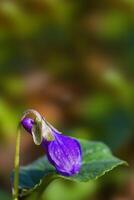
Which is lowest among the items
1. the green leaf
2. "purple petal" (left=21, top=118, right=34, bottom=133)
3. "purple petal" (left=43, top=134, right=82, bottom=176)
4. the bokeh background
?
the bokeh background

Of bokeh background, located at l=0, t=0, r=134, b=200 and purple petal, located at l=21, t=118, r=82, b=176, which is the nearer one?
purple petal, located at l=21, t=118, r=82, b=176

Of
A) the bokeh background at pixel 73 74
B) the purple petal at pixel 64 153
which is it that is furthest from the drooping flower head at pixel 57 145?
the bokeh background at pixel 73 74

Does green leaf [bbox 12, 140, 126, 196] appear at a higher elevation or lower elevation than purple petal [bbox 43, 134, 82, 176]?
lower

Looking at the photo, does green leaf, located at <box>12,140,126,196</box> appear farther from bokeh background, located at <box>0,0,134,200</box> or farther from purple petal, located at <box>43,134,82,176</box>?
bokeh background, located at <box>0,0,134,200</box>

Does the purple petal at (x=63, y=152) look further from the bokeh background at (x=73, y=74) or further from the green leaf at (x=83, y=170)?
the bokeh background at (x=73, y=74)

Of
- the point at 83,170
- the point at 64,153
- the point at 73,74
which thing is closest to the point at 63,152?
the point at 64,153

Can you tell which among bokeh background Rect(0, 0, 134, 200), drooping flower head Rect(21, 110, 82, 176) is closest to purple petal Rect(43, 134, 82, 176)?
drooping flower head Rect(21, 110, 82, 176)

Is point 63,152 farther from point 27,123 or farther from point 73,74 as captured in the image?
point 73,74
